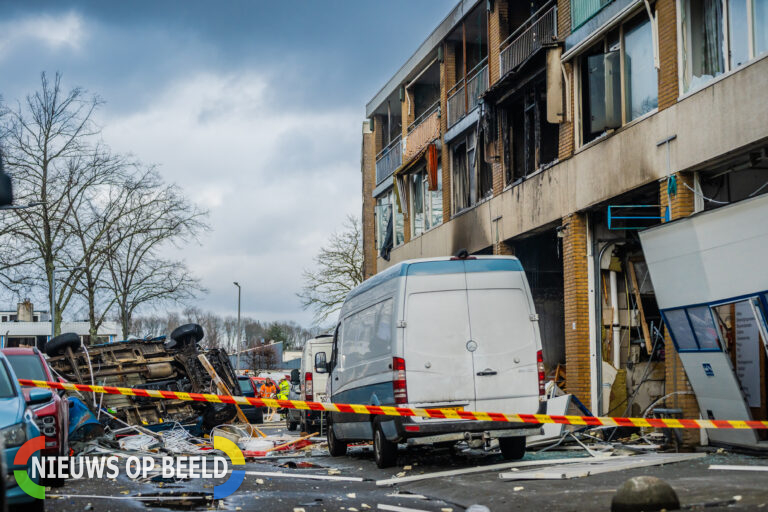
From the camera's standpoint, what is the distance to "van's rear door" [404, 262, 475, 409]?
12383mm

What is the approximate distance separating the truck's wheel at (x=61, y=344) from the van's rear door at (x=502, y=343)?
1139cm

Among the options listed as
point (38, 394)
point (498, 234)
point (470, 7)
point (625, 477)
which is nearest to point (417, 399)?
point (625, 477)

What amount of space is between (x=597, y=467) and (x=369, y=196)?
97.4ft

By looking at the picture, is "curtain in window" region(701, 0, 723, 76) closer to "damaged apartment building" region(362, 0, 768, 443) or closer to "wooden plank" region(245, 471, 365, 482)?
"damaged apartment building" region(362, 0, 768, 443)

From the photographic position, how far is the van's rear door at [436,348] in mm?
12383

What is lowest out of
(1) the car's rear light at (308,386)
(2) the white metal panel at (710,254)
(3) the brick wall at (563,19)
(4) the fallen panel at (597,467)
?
(4) the fallen panel at (597,467)

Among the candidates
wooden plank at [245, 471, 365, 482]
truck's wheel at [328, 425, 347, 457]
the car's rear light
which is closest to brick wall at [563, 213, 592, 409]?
truck's wheel at [328, 425, 347, 457]

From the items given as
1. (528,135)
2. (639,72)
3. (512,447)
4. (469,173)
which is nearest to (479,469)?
(512,447)

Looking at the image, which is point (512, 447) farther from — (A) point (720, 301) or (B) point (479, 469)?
(A) point (720, 301)

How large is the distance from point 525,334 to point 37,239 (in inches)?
1267

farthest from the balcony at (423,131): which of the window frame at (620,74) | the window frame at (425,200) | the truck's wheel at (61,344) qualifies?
the truck's wheel at (61,344)

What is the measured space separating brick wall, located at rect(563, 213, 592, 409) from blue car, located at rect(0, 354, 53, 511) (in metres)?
12.6

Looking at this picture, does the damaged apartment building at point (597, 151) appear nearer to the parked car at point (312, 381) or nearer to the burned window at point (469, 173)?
the burned window at point (469, 173)

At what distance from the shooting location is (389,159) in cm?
3528
